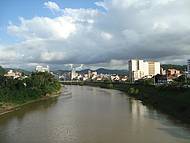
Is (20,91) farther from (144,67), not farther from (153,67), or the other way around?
(153,67)

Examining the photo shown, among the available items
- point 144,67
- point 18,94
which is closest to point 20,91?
point 18,94

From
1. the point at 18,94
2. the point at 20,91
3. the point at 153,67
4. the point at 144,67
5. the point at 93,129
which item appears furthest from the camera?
the point at 144,67

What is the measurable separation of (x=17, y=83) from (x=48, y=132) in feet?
85.2

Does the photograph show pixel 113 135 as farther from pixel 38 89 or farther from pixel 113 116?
pixel 38 89

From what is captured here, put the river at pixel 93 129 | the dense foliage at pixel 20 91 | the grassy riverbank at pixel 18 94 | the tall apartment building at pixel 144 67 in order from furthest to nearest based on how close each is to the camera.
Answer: the tall apartment building at pixel 144 67 < the dense foliage at pixel 20 91 < the grassy riverbank at pixel 18 94 < the river at pixel 93 129

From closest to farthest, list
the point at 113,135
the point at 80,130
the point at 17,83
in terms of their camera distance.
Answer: the point at 113,135 → the point at 80,130 → the point at 17,83

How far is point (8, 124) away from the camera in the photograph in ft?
70.7

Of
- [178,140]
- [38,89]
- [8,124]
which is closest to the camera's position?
[178,140]

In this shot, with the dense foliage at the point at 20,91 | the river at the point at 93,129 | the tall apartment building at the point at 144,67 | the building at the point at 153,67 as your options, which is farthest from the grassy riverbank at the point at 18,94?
the building at the point at 153,67

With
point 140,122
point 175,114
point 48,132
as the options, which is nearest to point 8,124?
point 48,132

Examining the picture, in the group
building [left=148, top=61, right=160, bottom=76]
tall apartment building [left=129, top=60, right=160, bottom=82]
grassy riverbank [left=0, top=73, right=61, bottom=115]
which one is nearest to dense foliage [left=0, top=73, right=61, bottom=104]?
grassy riverbank [left=0, top=73, right=61, bottom=115]

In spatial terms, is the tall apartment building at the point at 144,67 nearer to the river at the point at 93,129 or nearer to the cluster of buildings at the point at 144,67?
the cluster of buildings at the point at 144,67

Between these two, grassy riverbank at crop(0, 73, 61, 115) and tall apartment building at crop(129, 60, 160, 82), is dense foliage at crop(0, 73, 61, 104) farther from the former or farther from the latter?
tall apartment building at crop(129, 60, 160, 82)

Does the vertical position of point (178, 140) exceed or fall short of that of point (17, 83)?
it falls short
